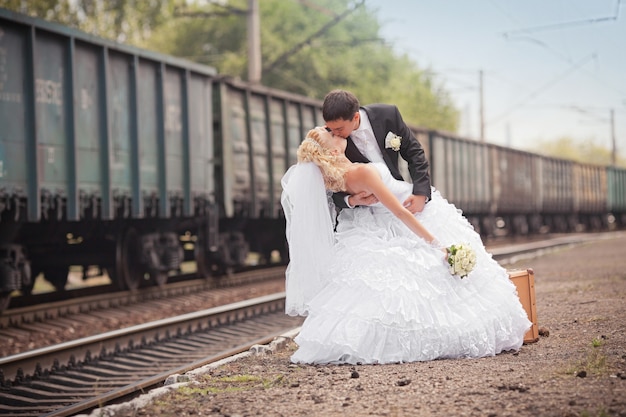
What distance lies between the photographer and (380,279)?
17.7 ft

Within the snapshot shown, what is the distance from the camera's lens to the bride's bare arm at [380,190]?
18.1 ft

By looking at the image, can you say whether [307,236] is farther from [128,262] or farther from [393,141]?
[128,262]

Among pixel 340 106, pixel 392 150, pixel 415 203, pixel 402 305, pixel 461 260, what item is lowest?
pixel 402 305

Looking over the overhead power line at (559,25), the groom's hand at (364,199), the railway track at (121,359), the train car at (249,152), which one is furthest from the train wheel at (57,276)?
the overhead power line at (559,25)

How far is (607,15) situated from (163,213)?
33.5 feet

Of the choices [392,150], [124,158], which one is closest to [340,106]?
[392,150]

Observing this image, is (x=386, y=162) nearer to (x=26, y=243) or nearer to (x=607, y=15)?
(x=26, y=243)

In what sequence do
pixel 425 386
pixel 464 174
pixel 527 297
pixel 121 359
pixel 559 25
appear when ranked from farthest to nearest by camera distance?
pixel 464 174
pixel 559 25
pixel 121 359
pixel 527 297
pixel 425 386

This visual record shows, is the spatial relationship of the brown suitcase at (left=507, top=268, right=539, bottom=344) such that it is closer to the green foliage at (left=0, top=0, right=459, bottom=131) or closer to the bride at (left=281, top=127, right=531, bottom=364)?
the bride at (left=281, top=127, right=531, bottom=364)

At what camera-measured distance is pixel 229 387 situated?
199 inches

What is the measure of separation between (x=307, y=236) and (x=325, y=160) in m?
0.52

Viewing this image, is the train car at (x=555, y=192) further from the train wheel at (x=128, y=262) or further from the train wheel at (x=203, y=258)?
the train wheel at (x=128, y=262)

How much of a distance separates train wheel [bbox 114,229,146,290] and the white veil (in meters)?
7.98

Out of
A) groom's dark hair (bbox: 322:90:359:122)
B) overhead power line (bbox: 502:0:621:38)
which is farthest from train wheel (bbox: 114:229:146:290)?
overhead power line (bbox: 502:0:621:38)
